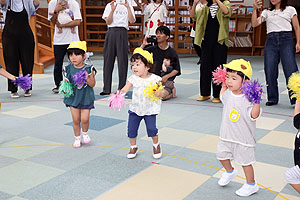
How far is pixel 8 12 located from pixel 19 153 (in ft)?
9.60

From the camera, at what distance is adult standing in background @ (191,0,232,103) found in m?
5.06

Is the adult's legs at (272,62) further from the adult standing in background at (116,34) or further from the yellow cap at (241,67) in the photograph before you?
the yellow cap at (241,67)

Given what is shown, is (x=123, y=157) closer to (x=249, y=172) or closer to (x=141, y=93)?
(x=141, y=93)

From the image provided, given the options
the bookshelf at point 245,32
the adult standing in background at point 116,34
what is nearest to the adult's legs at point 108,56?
the adult standing in background at point 116,34

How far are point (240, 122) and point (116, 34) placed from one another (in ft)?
11.7

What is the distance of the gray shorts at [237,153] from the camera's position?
2398 mm

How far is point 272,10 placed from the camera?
4910mm

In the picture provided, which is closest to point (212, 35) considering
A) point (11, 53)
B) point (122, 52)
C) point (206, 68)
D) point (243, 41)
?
point (206, 68)

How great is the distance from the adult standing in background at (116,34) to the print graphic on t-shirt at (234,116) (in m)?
3.45

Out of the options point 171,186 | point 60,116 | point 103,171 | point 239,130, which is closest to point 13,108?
point 60,116

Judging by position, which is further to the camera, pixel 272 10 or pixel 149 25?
pixel 149 25

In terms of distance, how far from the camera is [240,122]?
2.41 meters

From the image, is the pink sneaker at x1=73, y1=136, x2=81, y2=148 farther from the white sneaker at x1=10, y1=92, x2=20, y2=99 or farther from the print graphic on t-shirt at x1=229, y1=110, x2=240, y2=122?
the white sneaker at x1=10, y1=92, x2=20, y2=99

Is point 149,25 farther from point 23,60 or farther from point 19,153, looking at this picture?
point 19,153
